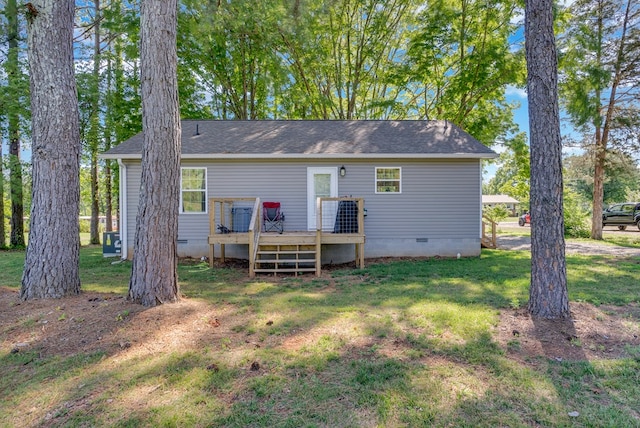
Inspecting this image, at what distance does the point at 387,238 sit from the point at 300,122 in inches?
191

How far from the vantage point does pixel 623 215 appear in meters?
17.4

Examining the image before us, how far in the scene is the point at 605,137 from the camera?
13359 millimetres

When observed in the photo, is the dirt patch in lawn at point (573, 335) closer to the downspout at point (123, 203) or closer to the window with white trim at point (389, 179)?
the window with white trim at point (389, 179)

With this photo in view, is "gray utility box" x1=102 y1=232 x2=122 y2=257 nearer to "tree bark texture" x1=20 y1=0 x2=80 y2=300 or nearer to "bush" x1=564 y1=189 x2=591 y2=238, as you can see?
"tree bark texture" x1=20 y1=0 x2=80 y2=300

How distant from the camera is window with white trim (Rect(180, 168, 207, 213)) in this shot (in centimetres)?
860

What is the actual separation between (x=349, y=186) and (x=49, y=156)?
20.4ft

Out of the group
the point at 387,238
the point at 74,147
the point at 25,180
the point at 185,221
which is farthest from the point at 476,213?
the point at 25,180

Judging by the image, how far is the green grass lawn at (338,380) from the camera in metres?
2.12

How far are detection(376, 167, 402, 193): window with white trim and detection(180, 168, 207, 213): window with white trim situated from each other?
4.66m

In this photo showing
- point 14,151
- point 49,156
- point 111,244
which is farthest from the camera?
point 14,151

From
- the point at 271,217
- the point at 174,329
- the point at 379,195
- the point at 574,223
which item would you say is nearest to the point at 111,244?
the point at 271,217

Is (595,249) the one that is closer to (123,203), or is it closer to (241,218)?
(241,218)

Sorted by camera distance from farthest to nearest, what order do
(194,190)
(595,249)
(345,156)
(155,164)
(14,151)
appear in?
(14,151) < (595,249) < (194,190) < (345,156) < (155,164)

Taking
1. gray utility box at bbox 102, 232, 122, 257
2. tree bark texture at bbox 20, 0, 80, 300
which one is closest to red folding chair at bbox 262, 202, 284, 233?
gray utility box at bbox 102, 232, 122, 257
